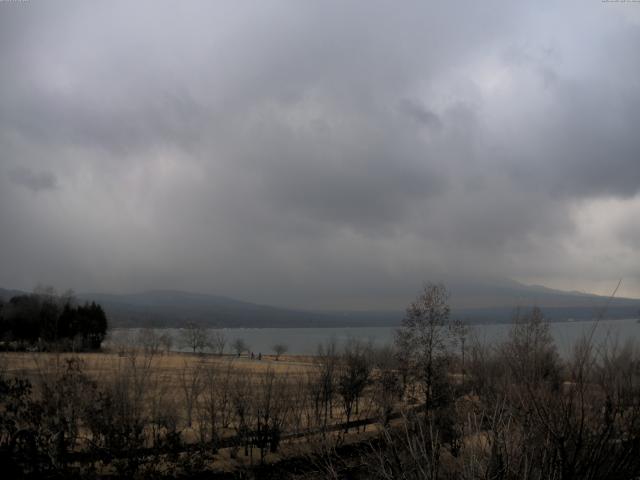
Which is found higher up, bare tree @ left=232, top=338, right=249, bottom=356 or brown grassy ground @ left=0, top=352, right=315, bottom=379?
brown grassy ground @ left=0, top=352, right=315, bottom=379

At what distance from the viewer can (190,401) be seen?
28.3 m

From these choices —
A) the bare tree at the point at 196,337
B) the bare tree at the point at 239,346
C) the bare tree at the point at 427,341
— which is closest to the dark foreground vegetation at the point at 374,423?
the bare tree at the point at 427,341

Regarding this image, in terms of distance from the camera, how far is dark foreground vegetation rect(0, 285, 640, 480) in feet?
23.1

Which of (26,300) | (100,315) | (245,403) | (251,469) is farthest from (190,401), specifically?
(26,300)

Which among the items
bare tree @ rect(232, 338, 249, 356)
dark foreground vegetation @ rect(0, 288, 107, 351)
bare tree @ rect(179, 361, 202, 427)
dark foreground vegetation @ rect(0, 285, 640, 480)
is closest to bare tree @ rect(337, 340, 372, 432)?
dark foreground vegetation @ rect(0, 285, 640, 480)

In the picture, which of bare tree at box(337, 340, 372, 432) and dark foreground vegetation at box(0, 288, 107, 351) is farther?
dark foreground vegetation at box(0, 288, 107, 351)

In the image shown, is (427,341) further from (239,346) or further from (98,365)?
(239,346)

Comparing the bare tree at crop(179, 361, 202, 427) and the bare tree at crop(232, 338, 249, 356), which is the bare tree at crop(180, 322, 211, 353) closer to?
the bare tree at crop(232, 338, 249, 356)

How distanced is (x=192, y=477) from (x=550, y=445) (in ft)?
57.6

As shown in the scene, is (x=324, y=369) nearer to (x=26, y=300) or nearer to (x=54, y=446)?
(x=54, y=446)

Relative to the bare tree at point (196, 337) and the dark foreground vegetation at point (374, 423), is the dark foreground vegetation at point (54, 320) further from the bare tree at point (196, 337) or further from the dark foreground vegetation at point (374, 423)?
the dark foreground vegetation at point (374, 423)

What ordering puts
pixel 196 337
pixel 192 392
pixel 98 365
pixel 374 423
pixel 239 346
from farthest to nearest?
1. pixel 196 337
2. pixel 239 346
3. pixel 98 365
4. pixel 192 392
5. pixel 374 423

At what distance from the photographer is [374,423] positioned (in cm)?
2000

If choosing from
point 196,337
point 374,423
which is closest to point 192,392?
point 374,423
